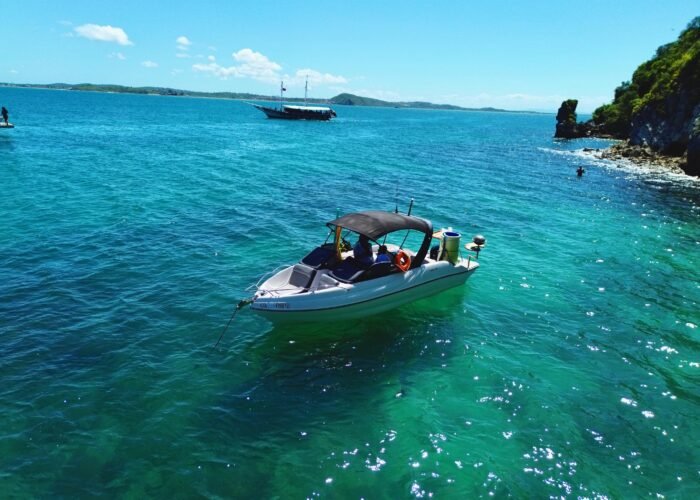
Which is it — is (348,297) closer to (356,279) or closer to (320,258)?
(356,279)

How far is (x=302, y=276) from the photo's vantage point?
541 inches

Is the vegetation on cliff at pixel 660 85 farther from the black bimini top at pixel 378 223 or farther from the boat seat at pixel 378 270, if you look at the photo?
the boat seat at pixel 378 270

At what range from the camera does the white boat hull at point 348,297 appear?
12773mm

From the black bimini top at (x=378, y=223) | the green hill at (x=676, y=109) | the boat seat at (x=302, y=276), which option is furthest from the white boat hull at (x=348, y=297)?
the green hill at (x=676, y=109)

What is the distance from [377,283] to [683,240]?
20530 mm

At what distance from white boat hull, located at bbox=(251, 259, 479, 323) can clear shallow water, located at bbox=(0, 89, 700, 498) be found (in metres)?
0.64

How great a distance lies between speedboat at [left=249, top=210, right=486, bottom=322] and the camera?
42.4 feet

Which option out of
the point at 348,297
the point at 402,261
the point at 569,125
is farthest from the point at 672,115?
the point at 348,297

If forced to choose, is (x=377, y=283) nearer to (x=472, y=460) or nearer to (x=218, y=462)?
(x=472, y=460)

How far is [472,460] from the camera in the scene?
29.9ft

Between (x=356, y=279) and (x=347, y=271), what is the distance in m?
0.50

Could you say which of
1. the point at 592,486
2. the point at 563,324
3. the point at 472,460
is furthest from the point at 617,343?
the point at 472,460

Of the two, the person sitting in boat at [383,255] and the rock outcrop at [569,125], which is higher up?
the rock outcrop at [569,125]

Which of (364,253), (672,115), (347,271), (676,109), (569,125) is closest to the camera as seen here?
(347,271)
